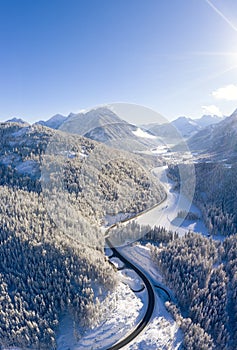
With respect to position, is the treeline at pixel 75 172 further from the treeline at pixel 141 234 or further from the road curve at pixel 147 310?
the road curve at pixel 147 310

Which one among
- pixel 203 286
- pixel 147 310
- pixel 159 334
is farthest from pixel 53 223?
pixel 203 286

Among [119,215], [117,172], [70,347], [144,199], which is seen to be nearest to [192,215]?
[144,199]

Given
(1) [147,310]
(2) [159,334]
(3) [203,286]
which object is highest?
(3) [203,286]

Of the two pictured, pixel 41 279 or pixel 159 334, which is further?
pixel 41 279

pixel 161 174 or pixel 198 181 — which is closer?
pixel 198 181

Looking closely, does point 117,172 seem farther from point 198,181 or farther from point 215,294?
point 215,294

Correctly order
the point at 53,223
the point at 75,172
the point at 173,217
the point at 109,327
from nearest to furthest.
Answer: the point at 109,327, the point at 53,223, the point at 173,217, the point at 75,172

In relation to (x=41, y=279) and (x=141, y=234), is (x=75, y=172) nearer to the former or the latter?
(x=141, y=234)
